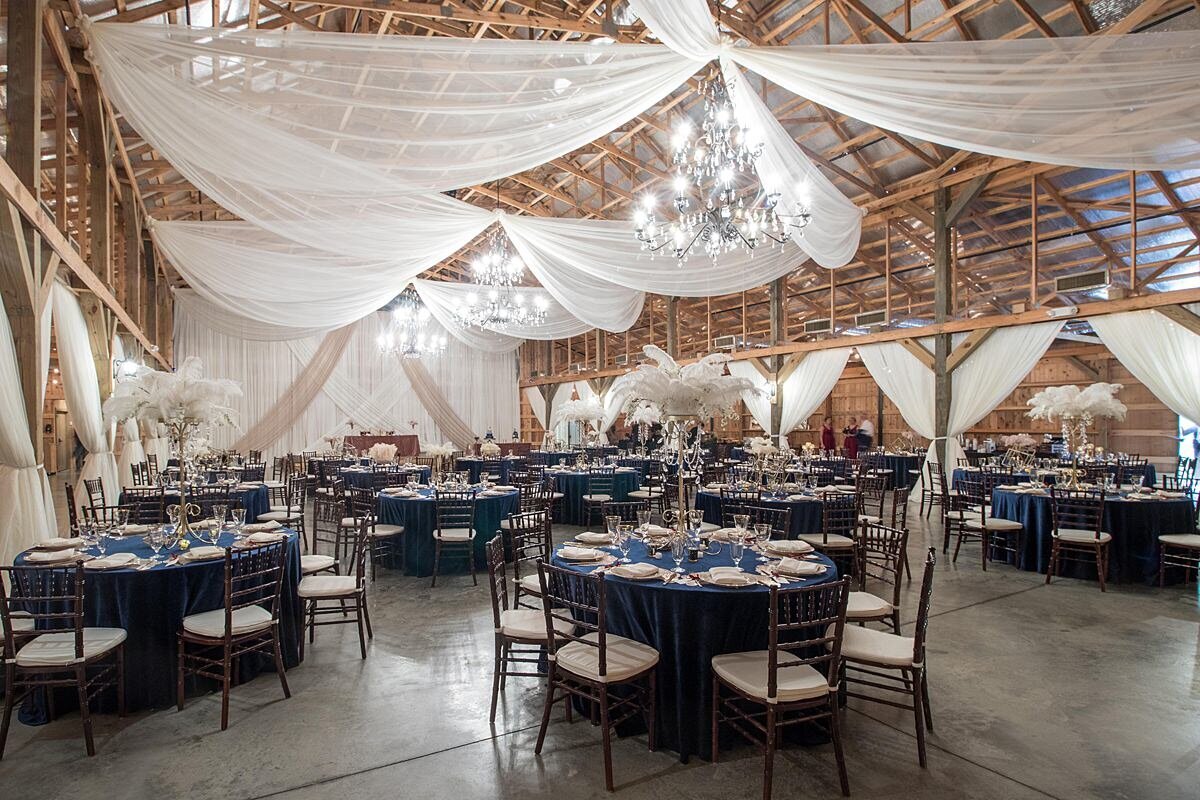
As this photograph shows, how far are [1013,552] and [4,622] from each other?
8491mm

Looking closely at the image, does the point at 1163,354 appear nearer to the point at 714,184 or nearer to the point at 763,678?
the point at 714,184

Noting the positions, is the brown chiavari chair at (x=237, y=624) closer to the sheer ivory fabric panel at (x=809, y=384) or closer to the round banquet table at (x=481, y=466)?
the round banquet table at (x=481, y=466)

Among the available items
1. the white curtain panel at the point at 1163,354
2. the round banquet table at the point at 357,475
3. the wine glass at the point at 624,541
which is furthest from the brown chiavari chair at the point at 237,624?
the white curtain panel at the point at 1163,354

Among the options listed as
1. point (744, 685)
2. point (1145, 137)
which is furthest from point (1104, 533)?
point (744, 685)

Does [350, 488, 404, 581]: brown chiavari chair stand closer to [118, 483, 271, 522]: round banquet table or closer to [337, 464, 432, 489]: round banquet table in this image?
[118, 483, 271, 522]: round banquet table

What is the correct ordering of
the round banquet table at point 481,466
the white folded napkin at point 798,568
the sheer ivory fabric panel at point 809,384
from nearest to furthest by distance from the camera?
the white folded napkin at point 798,568 → the round banquet table at point 481,466 → the sheer ivory fabric panel at point 809,384

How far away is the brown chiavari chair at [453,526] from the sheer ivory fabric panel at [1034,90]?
4817mm

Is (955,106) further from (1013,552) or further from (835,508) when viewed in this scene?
(1013,552)

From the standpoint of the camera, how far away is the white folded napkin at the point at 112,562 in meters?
3.58

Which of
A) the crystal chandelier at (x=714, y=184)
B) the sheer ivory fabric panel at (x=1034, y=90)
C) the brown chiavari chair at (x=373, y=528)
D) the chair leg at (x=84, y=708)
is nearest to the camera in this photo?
the sheer ivory fabric panel at (x=1034, y=90)

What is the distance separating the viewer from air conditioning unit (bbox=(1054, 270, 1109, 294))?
9.39m

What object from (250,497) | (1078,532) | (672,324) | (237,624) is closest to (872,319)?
(672,324)

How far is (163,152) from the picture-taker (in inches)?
161

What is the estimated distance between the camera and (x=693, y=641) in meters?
3.08
